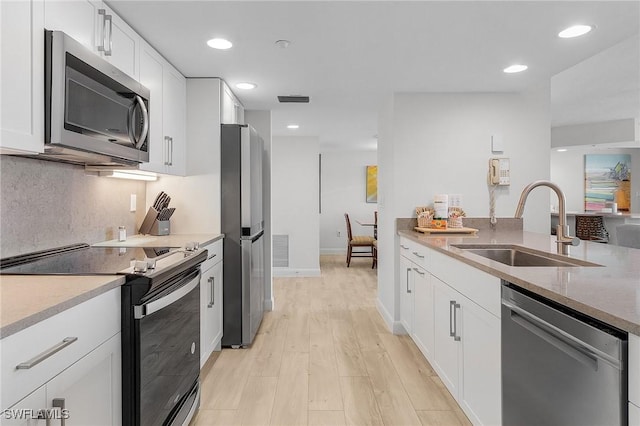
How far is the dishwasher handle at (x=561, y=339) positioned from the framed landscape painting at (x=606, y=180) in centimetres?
798

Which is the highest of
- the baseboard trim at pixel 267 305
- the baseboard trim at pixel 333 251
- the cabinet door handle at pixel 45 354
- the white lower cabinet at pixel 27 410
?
the cabinet door handle at pixel 45 354

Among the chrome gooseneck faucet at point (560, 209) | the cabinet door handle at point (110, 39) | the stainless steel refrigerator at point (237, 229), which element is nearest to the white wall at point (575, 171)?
the chrome gooseneck faucet at point (560, 209)

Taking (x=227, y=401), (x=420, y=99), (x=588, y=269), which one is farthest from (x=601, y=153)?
(x=227, y=401)

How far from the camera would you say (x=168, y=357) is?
1693 millimetres

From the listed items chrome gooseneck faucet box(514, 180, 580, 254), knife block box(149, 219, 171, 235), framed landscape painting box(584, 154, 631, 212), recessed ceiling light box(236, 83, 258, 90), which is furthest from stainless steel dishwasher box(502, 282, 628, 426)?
framed landscape painting box(584, 154, 631, 212)

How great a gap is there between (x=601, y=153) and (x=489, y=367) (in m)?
8.18

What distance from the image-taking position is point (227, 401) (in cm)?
228

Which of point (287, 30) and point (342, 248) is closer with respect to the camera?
point (287, 30)

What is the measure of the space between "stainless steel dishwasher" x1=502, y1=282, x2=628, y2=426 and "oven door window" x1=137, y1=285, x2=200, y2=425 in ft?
4.69

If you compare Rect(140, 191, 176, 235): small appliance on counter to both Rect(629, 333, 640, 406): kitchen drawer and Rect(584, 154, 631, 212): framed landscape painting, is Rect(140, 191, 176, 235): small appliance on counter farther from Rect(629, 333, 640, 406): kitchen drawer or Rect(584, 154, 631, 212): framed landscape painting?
Rect(584, 154, 631, 212): framed landscape painting

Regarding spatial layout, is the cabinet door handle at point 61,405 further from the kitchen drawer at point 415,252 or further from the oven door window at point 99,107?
the kitchen drawer at point 415,252

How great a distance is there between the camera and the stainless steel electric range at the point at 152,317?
1.42m

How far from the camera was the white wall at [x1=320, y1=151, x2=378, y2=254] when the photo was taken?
327 inches

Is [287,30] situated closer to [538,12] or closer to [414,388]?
[538,12]
